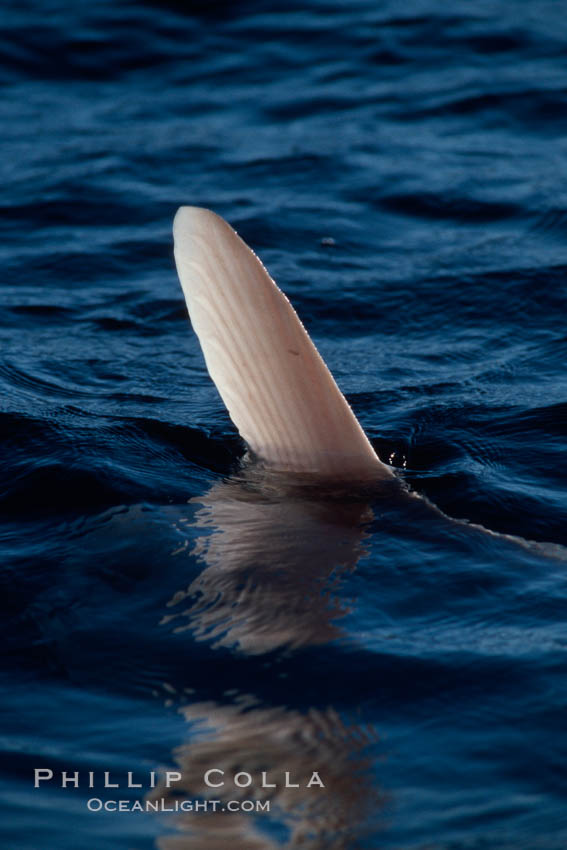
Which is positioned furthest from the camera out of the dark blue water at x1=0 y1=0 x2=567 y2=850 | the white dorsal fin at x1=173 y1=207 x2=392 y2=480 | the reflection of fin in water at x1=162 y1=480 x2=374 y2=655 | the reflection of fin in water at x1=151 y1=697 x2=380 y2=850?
the white dorsal fin at x1=173 y1=207 x2=392 y2=480

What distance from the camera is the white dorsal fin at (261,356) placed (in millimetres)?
3186

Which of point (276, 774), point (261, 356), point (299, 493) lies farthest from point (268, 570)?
point (276, 774)

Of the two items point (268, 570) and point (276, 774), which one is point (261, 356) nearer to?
point (268, 570)

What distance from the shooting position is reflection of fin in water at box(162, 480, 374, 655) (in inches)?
110

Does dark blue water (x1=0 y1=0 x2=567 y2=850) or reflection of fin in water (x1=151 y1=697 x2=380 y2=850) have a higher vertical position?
dark blue water (x1=0 y1=0 x2=567 y2=850)

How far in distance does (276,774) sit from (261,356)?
1328 mm

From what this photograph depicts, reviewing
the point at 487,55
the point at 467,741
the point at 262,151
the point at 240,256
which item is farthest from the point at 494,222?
the point at 467,741

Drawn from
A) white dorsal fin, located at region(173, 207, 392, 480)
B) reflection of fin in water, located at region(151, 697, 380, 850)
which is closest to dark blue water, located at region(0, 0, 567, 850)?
reflection of fin in water, located at region(151, 697, 380, 850)

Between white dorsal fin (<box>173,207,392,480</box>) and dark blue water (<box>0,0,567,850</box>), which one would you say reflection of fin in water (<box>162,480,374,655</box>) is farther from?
white dorsal fin (<box>173,207,392,480</box>)

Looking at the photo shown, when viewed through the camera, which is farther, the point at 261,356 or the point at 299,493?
the point at 299,493

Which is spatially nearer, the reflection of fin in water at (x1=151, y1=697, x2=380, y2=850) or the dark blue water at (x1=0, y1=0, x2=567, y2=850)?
the reflection of fin in water at (x1=151, y1=697, x2=380, y2=850)

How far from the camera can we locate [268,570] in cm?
302

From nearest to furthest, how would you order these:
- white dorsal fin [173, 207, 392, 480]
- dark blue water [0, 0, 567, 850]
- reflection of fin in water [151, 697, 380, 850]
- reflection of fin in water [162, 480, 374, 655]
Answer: reflection of fin in water [151, 697, 380, 850] < dark blue water [0, 0, 567, 850] < reflection of fin in water [162, 480, 374, 655] < white dorsal fin [173, 207, 392, 480]

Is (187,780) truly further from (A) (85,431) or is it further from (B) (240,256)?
(A) (85,431)
